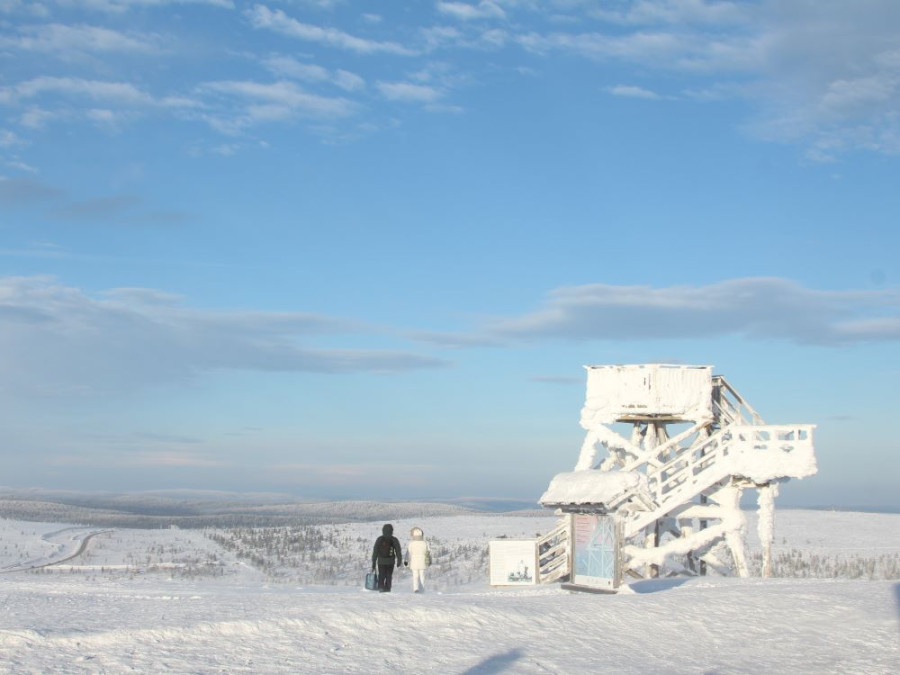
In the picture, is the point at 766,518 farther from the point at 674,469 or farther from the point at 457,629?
the point at 457,629

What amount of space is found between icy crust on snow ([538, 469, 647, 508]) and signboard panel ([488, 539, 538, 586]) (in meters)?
1.64

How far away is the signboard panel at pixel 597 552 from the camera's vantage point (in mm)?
21688

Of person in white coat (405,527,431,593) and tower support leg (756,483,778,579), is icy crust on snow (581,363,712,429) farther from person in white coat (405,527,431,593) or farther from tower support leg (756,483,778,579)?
person in white coat (405,527,431,593)

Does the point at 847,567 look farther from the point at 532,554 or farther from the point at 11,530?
the point at 11,530

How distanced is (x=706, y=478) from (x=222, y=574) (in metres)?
16.7

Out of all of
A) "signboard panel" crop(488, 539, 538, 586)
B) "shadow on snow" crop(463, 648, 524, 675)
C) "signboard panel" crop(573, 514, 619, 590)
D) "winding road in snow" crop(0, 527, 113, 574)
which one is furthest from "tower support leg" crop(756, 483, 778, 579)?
"winding road in snow" crop(0, 527, 113, 574)

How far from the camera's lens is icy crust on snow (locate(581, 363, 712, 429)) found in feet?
99.9

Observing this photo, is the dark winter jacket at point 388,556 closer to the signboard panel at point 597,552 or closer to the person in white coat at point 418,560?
the person in white coat at point 418,560

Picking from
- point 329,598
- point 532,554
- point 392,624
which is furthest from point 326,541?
→ point 392,624

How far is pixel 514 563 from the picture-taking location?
26.6 metres

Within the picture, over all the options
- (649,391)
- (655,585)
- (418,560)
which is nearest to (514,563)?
(655,585)

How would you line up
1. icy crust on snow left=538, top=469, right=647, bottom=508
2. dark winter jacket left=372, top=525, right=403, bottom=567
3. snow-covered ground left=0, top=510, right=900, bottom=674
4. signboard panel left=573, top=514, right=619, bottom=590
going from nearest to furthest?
snow-covered ground left=0, top=510, right=900, bottom=674 → dark winter jacket left=372, top=525, right=403, bottom=567 → signboard panel left=573, top=514, right=619, bottom=590 → icy crust on snow left=538, top=469, right=647, bottom=508

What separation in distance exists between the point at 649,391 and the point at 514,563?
7.31 m

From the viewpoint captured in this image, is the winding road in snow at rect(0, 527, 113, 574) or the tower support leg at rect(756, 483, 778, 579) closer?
the tower support leg at rect(756, 483, 778, 579)
